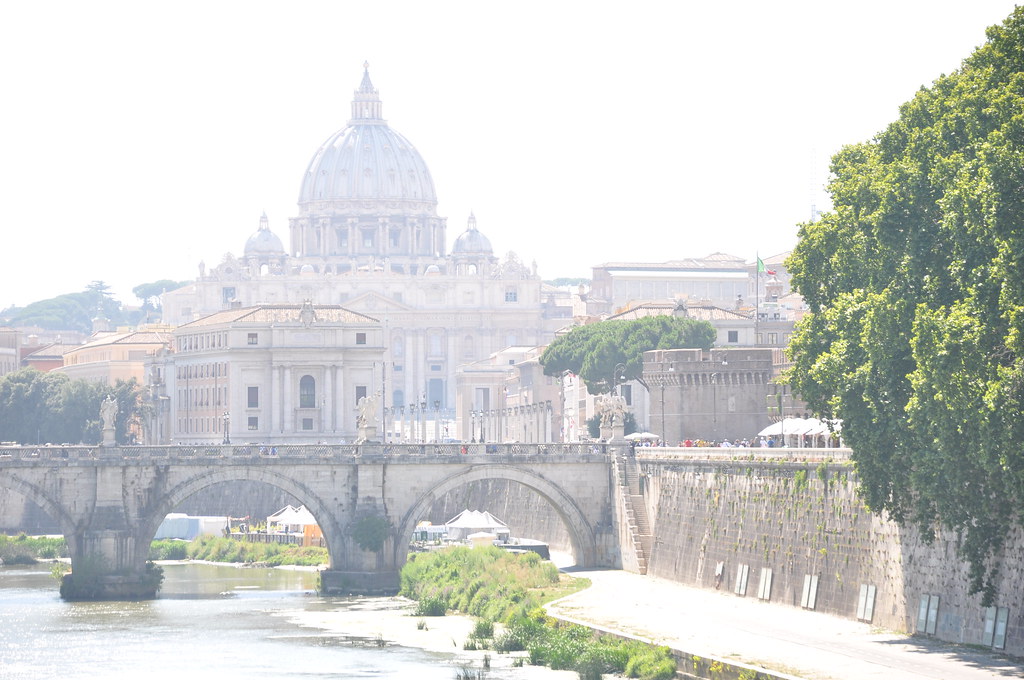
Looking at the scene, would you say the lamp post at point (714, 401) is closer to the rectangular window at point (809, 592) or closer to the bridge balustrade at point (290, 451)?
the bridge balustrade at point (290, 451)

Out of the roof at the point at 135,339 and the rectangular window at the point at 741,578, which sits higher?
the roof at the point at 135,339

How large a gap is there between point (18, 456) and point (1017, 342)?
4184cm

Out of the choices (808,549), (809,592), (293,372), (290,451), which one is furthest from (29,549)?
(809,592)

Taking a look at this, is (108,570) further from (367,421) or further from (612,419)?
(612,419)

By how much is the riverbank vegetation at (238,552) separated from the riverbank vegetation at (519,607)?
458 inches

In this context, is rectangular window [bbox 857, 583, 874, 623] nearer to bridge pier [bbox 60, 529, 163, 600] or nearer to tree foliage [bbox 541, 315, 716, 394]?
bridge pier [bbox 60, 529, 163, 600]

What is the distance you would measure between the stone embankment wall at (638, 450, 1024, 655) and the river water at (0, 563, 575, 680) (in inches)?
278

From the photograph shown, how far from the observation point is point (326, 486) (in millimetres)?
76750

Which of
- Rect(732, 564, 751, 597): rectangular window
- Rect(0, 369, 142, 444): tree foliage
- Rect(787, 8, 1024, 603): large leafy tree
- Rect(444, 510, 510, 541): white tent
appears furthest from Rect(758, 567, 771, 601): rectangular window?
Rect(0, 369, 142, 444): tree foliage

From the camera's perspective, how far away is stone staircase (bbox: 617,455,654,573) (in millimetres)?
72125

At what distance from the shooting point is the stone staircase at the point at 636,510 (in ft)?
237

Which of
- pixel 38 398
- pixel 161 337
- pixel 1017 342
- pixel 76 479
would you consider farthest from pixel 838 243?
pixel 161 337

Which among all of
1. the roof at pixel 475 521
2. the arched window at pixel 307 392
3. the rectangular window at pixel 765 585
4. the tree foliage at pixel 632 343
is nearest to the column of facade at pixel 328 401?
the arched window at pixel 307 392

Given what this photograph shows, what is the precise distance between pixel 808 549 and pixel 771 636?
640 cm
